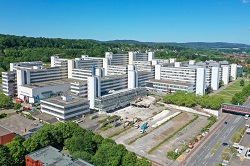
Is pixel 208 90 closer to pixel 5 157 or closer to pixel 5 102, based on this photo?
pixel 5 102

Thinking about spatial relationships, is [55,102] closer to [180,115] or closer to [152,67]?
[180,115]

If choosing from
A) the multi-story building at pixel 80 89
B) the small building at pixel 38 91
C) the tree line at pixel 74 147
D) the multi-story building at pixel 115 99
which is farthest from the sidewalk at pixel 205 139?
the small building at pixel 38 91

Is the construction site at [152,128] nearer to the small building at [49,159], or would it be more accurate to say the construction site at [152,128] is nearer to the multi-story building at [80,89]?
the multi-story building at [80,89]

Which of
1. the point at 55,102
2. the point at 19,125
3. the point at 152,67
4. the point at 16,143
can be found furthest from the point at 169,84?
the point at 16,143

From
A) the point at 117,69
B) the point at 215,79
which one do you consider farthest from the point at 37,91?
the point at 215,79

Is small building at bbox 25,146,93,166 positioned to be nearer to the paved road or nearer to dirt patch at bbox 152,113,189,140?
the paved road
